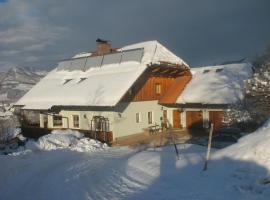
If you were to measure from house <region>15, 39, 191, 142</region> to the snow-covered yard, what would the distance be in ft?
32.3

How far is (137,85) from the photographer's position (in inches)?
1155

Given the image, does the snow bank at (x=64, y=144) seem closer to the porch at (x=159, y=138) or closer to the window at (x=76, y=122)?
the porch at (x=159, y=138)

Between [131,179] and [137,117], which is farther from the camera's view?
[137,117]

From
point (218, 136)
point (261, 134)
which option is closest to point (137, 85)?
point (218, 136)

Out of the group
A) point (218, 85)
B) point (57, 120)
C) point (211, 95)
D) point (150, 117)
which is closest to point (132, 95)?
point (150, 117)

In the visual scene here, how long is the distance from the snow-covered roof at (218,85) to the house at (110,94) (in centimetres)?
113

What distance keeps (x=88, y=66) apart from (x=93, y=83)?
4594mm

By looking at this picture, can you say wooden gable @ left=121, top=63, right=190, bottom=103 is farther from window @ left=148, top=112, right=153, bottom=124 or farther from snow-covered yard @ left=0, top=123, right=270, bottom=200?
snow-covered yard @ left=0, top=123, right=270, bottom=200

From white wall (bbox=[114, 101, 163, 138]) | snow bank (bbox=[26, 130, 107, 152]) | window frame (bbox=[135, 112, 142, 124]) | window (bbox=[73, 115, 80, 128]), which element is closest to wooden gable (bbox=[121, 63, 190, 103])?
white wall (bbox=[114, 101, 163, 138])

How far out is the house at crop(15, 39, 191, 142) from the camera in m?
27.4

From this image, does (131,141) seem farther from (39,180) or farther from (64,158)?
(39,180)

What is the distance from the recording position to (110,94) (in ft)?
87.7

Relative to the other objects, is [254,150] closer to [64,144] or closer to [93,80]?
[64,144]

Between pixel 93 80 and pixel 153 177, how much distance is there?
1937cm
